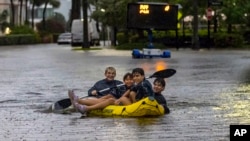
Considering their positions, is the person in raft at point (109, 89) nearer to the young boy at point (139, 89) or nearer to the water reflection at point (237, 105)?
the young boy at point (139, 89)

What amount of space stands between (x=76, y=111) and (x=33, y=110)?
108 centimetres

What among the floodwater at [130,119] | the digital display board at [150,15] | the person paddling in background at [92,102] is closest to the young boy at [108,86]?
the person paddling in background at [92,102]

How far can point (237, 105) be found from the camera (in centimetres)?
1501

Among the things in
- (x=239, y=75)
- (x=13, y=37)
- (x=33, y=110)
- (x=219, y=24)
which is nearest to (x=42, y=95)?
(x=33, y=110)

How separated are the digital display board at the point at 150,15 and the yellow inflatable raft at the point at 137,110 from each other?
26371 millimetres

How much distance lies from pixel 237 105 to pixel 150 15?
25363mm

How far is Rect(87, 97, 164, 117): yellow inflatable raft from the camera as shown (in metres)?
13.1

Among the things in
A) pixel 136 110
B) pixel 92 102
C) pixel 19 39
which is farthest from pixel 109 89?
pixel 19 39

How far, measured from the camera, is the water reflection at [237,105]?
12.9 metres

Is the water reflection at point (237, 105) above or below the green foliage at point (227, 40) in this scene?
above

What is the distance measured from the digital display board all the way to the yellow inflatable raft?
86.5 feet

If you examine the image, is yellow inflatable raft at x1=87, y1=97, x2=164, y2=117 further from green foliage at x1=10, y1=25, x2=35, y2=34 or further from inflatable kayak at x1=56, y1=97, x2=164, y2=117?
green foliage at x1=10, y1=25, x2=35, y2=34

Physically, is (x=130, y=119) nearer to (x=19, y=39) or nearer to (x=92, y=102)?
(x=92, y=102)

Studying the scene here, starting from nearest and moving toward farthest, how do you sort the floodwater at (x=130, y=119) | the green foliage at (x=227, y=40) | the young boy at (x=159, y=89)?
the floodwater at (x=130, y=119)
the young boy at (x=159, y=89)
the green foliage at (x=227, y=40)
